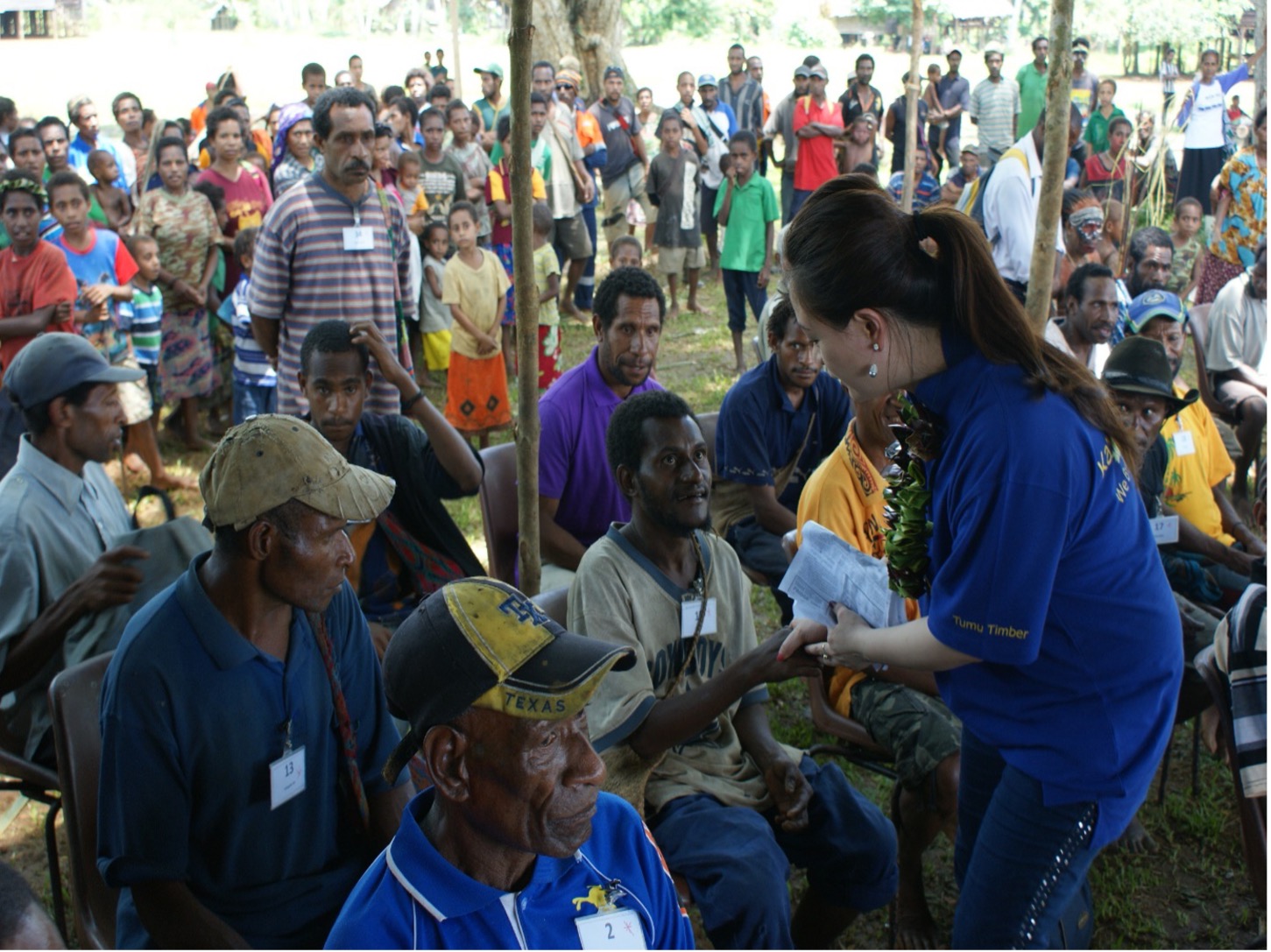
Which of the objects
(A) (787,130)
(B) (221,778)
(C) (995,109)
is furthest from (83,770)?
(C) (995,109)

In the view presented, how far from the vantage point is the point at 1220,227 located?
815 centimetres

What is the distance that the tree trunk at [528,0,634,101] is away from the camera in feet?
54.1

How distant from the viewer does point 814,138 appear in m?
11.8

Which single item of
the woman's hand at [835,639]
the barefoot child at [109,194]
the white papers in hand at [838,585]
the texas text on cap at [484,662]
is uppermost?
the barefoot child at [109,194]

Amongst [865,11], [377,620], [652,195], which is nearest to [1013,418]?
[377,620]

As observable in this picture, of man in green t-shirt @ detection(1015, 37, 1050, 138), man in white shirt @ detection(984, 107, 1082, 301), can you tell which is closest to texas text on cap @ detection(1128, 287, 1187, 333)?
man in white shirt @ detection(984, 107, 1082, 301)

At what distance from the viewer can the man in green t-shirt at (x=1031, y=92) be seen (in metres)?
14.4

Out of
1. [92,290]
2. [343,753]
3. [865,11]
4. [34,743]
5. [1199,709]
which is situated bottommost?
[1199,709]

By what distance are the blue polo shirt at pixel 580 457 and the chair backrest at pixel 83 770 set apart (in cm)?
175

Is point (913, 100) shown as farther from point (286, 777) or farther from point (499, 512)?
point (286, 777)

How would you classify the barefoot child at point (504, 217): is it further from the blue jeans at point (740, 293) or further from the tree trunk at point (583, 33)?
the tree trunk at point (583, 33)

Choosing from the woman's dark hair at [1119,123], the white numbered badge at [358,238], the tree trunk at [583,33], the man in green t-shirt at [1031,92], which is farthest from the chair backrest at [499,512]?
the tree trunk at [583,33]

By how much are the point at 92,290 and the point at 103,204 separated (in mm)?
2232

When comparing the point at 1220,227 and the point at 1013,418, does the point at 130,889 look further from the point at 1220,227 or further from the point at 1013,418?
the point at 1220,227
